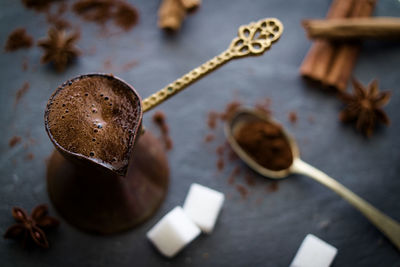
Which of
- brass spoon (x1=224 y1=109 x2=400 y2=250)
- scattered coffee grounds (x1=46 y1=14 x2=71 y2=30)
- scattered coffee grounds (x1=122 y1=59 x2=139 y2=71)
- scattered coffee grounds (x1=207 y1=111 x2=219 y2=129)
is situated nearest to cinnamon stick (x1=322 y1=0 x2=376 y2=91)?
brass spoon (x1=224 y1=109 x2=400 y2=250)

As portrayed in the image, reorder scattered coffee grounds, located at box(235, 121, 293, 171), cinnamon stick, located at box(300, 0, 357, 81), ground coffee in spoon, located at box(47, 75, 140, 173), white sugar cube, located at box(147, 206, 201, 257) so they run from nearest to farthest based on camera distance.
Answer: ground coffee in spoon, located at box(47, 75, 140, 173)
white sugar cube, located at box(147, 206, 201, 257)
scattered coffee grounds, located at box(235, 121, 293, 171)
cinnamon stick, located at box(300, 0, 357, 81)

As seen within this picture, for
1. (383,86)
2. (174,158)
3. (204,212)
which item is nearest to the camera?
(204,212)

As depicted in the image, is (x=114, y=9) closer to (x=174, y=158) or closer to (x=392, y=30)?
(x=174, y=158)

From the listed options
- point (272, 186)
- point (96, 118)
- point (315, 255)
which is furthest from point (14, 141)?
point (315, 255)

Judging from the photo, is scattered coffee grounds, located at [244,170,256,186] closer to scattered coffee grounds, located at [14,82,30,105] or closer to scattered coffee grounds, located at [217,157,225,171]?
scattered coffee grounds, located at [217,157,225,171]

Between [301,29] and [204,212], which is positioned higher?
[301,29]

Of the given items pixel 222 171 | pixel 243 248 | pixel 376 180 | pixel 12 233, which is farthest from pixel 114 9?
pixel 376 180

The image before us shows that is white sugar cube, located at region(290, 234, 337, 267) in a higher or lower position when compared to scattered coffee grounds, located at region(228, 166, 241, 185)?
lower
